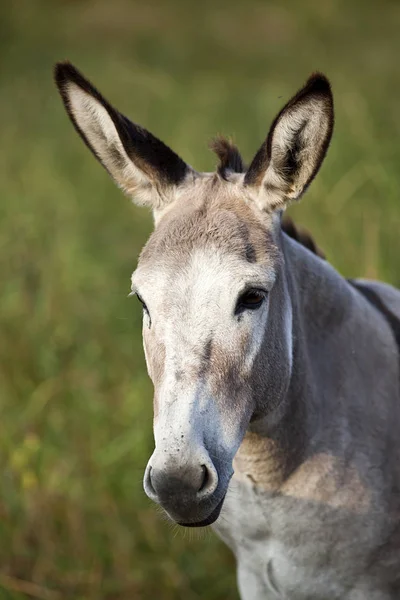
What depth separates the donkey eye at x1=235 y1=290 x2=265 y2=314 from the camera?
97.8 inches

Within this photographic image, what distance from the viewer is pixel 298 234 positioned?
10.9ft

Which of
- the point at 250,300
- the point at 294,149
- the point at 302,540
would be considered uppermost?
the point at 294,149

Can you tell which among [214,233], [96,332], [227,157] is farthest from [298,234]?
[96,332]

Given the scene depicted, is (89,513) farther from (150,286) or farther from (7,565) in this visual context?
(150,286)

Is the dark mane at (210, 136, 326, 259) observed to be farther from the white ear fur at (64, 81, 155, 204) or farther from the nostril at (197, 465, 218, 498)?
the nostril at (197, 465, 218, 498)

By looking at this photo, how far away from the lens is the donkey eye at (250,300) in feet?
8.15

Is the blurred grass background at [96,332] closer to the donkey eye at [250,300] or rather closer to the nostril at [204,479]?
the donkey eye at [250,300]

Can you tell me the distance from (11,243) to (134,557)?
2.42m

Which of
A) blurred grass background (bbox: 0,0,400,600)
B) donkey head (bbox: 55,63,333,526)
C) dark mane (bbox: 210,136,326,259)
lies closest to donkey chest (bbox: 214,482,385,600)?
donkey head (bbox: 55,63,333,526)

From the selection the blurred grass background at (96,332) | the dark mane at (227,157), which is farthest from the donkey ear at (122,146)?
the blurred grass background at (96,332)

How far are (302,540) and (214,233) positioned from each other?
3.70 feet

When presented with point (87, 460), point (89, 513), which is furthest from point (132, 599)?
point (87, 460)

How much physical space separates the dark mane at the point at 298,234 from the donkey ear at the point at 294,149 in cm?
48

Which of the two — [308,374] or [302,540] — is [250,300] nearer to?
[308,374]
